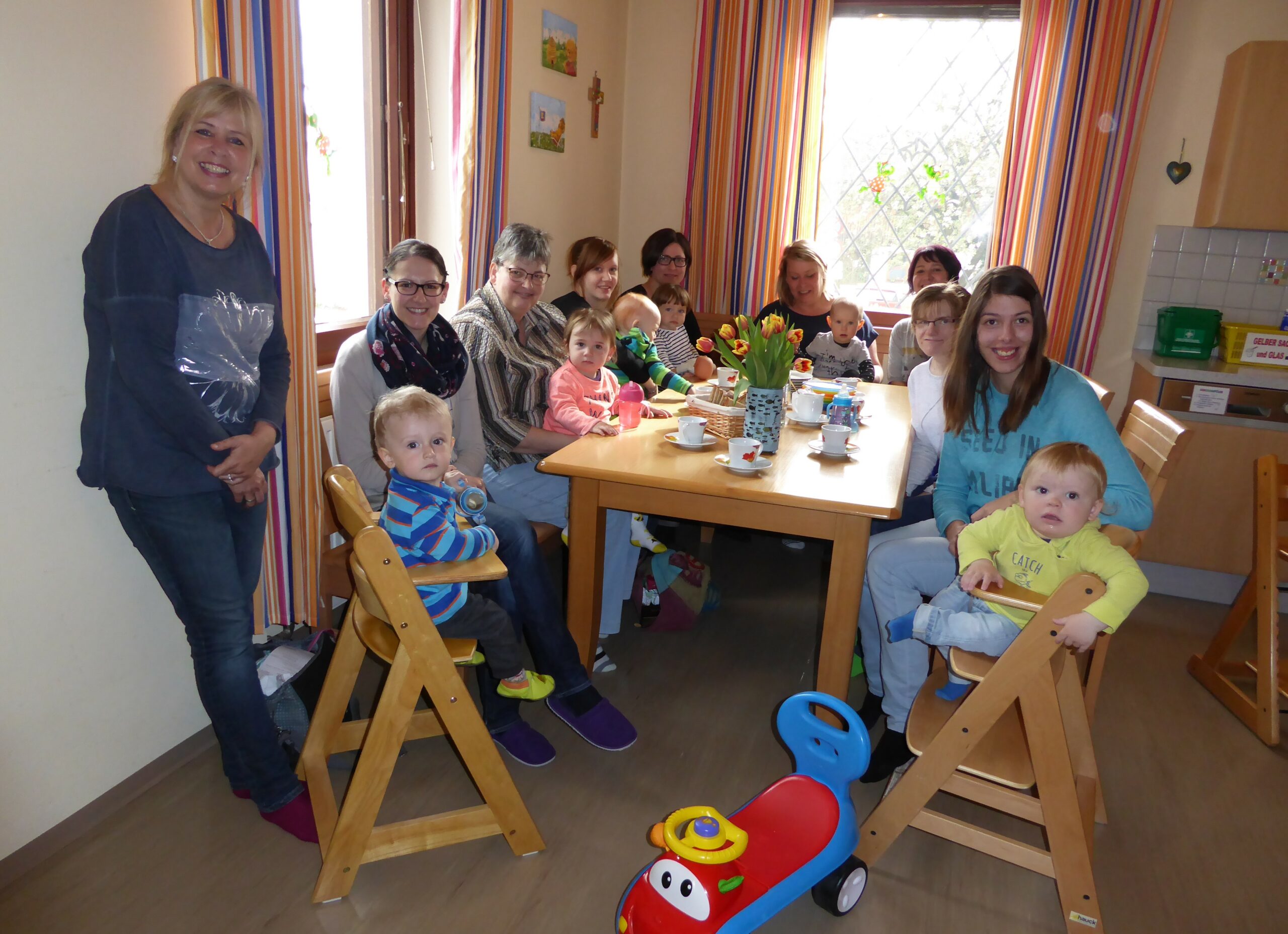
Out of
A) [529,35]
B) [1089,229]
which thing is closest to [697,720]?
[529,35]

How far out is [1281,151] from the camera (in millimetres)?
3264

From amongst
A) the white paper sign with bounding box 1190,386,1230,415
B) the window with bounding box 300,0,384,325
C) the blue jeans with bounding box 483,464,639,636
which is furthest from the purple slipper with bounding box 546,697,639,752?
the white paper sign with bounding box 1190,386,1230,415

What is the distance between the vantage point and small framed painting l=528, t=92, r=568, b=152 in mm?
3518

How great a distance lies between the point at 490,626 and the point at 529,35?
264 cm

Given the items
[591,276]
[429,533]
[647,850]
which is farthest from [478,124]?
[647,850]

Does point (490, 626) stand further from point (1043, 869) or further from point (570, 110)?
point (570, 110)

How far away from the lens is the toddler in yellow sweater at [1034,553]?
1.59 meters

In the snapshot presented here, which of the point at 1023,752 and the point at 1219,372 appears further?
the point at 1219,372

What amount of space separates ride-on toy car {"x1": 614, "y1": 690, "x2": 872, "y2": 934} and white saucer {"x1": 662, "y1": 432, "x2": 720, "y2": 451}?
79 cm

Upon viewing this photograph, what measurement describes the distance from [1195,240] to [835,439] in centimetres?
263

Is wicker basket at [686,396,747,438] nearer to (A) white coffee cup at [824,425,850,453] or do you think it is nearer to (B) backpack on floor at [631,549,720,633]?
(A) white coffee cup at [824,425,850,453]

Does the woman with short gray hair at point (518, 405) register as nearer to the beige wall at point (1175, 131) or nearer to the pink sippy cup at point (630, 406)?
the pink sippy cup at point (630, 406)

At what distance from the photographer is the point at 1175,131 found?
3.72 meters

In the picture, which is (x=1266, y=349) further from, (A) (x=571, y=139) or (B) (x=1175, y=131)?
(A) (x=571, y=139)
